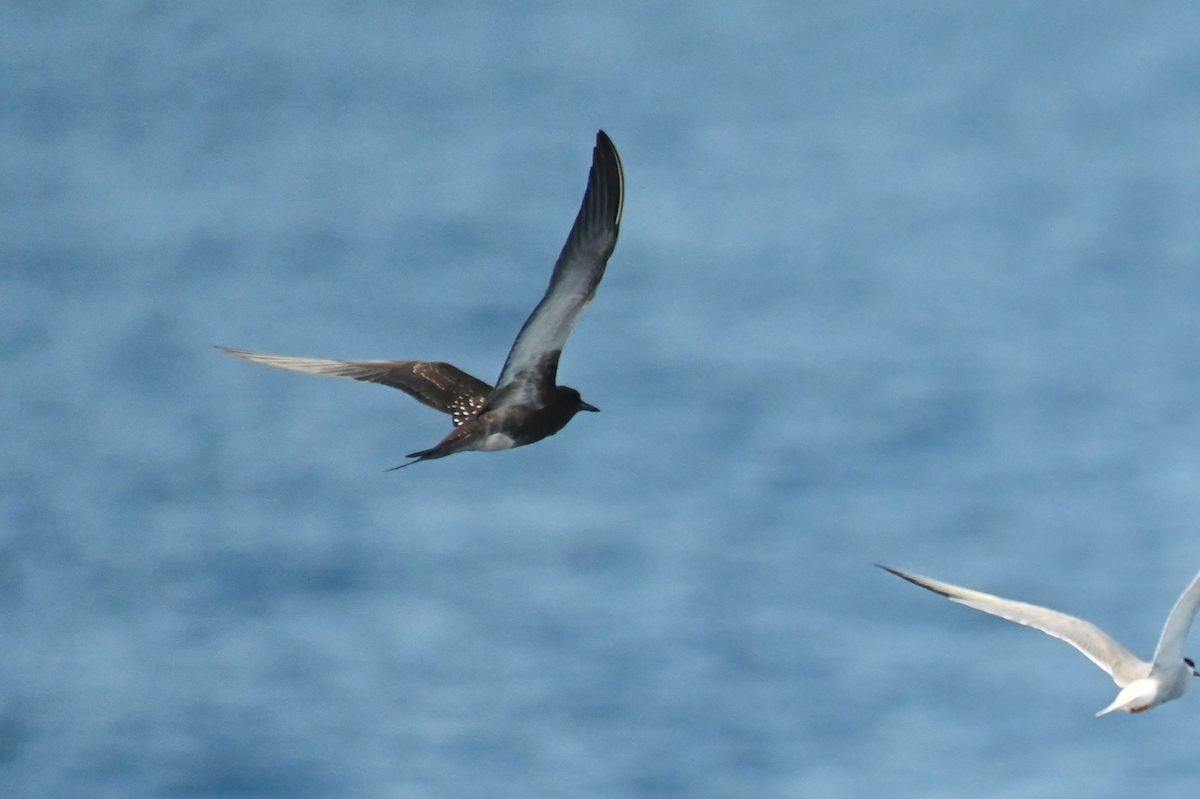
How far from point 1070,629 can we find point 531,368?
6471 millimetres

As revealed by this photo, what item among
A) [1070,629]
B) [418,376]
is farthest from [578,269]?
[1070,629]

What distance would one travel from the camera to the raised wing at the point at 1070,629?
19.2 m

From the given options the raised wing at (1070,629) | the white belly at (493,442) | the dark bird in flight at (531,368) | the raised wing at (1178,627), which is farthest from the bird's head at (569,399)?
the raised wing at (1178,627)

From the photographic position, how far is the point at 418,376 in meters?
20.5

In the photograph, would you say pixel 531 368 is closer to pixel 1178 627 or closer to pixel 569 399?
pixel 569 399

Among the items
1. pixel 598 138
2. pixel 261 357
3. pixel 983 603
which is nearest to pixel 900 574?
pixel 983 603

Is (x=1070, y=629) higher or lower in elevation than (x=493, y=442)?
lower

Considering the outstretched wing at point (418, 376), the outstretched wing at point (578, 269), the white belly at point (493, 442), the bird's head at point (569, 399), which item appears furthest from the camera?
the outstretched wing at point (418, 376)

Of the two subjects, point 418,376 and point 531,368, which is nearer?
point 531,368

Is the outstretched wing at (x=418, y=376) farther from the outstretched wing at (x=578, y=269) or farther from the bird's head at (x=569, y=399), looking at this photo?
the outstretched wing at (x=578, y=269)

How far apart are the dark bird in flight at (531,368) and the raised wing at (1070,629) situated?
4106 mm

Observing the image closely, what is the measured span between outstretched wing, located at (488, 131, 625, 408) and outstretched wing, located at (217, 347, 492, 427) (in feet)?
5.37

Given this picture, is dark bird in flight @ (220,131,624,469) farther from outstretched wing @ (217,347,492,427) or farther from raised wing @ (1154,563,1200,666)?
raised wing @ (1154,563,1200,666)

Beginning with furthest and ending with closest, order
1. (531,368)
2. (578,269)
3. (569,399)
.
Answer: (569,399), (531,368), (578,269)
